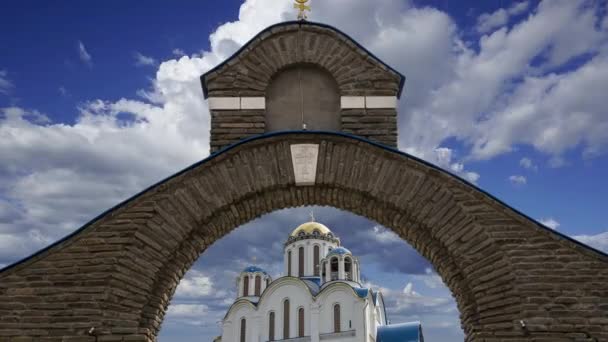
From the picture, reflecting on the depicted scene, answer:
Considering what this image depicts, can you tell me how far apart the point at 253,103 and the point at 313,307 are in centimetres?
2525

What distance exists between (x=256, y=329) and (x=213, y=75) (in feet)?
89.7

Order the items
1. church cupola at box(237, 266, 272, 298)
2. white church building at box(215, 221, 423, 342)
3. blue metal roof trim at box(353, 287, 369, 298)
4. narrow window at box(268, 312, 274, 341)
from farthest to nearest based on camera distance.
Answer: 1. church cupola at box(237, 266, 272, 298)
2. narrow window at box(268, 312, 274, 341)
3. blue metal roof trim at box(353, 287, 369, 298)
4. white church building at box(215, 221, 423, 342)

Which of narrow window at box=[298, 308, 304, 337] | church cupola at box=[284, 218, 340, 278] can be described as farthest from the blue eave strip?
church cupola at box=[284, 218, 340, 278]

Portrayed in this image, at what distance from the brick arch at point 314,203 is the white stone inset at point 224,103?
0.81 metres

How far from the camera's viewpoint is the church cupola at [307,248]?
123 feet

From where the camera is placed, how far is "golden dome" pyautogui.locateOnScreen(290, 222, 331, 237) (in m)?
38.5

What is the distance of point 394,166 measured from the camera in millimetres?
6883

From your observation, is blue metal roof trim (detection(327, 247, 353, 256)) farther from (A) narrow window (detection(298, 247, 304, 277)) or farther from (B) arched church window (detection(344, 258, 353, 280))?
(A) narrow window (detection(298, 247, 304, 277))

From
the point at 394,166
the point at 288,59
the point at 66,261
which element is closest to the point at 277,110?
the point at 288,59

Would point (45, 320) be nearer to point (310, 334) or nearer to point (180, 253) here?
point (180, 253)

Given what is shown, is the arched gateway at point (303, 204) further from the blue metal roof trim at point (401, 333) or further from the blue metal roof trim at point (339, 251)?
the blue metal roof trim at point (339, 251)

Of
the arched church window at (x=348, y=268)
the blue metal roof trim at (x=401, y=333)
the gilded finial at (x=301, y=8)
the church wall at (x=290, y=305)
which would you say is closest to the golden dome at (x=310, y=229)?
the arched church window at (x=348, y=268)

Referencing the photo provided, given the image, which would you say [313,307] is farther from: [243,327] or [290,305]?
[243,327]

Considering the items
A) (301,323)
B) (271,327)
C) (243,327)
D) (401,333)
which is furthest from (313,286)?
(401,333)
